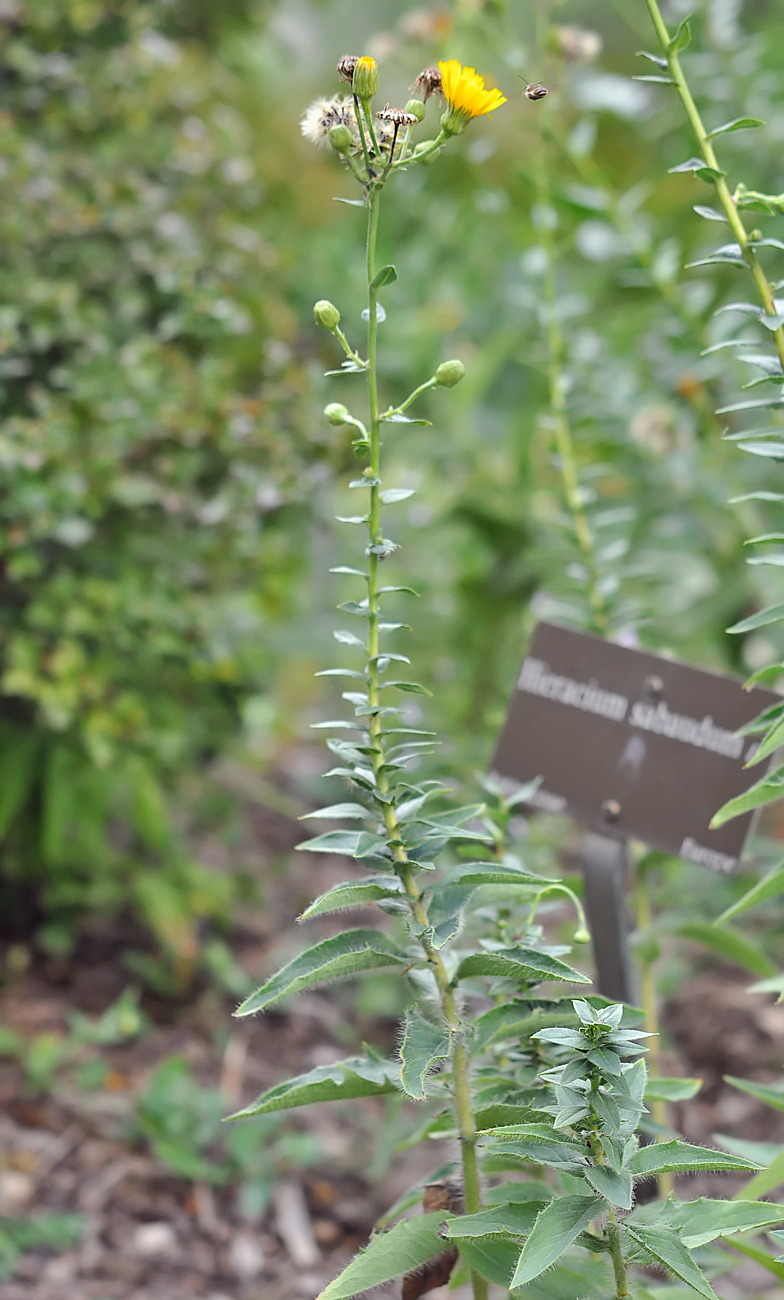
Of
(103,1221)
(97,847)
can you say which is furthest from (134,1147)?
(97,847)

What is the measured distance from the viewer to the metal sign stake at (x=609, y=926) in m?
0.92

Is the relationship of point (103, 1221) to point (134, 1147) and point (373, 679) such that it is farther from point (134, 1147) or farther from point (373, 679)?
point (373, 679)

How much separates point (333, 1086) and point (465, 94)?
583 mm

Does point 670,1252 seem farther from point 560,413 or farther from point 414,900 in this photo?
point 560,413

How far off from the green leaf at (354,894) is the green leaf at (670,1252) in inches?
8.9

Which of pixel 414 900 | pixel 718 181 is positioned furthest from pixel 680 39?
pixel 414 900

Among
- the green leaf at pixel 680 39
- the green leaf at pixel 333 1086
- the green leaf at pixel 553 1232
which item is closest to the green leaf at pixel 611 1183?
the green leaf at pixel 553 1232

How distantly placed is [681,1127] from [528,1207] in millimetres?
846

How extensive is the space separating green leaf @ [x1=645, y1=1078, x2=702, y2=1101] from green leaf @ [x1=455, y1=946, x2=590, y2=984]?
0.16 metres

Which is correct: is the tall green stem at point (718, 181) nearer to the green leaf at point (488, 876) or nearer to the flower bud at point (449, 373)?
the flower bud at point (449, 373)

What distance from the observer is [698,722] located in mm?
918

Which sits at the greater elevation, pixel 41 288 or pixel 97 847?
pixel 41 288

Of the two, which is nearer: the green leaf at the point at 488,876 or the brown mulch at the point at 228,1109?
the green leaf at the point at 488,876

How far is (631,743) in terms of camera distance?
96 centimetres
